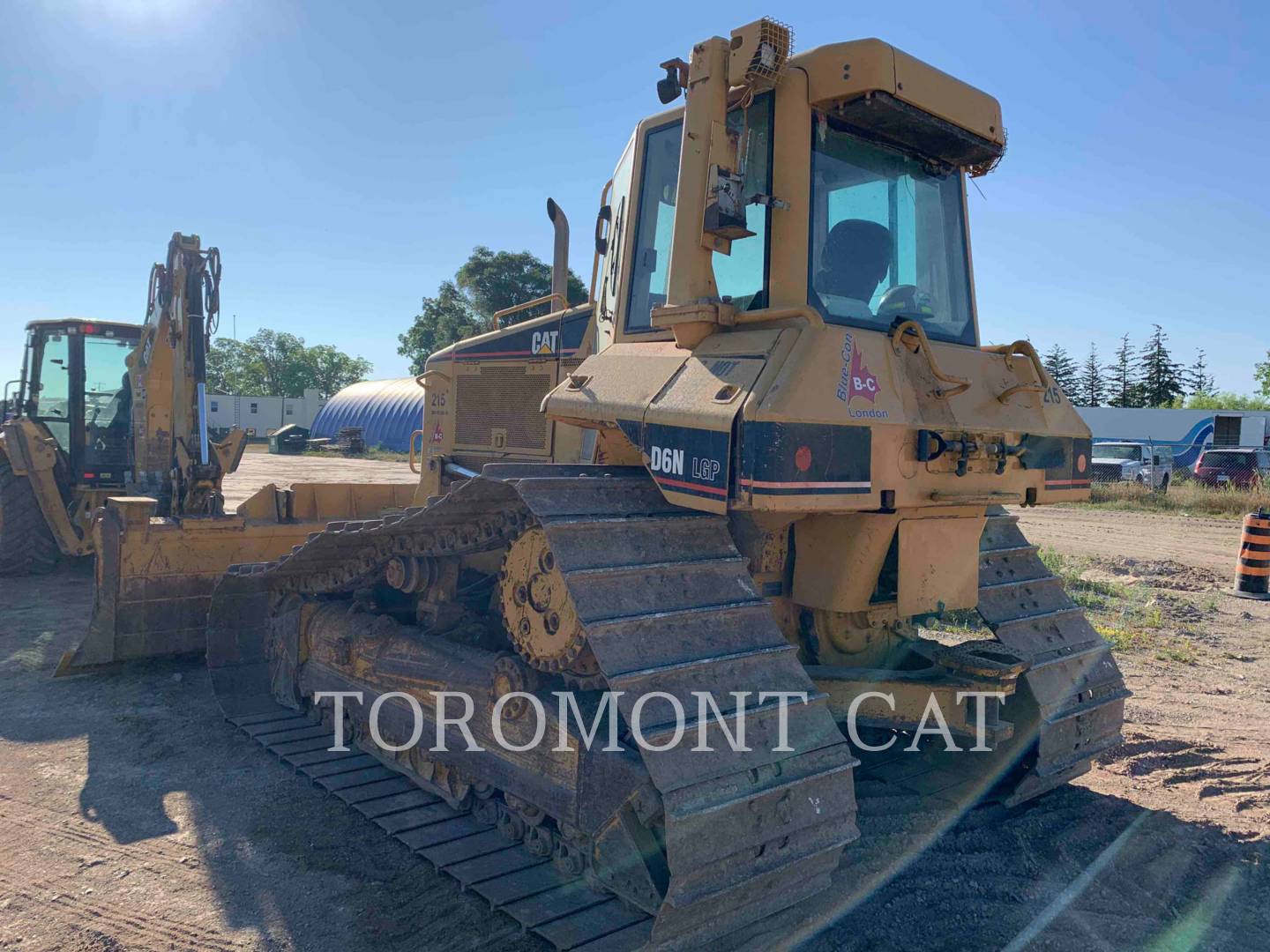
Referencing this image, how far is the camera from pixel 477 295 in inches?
1494

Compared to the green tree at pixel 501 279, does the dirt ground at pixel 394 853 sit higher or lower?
lower

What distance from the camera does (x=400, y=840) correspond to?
154 inches

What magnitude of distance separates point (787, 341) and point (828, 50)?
1.21m

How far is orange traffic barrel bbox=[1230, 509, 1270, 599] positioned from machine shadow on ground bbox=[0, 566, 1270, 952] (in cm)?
710

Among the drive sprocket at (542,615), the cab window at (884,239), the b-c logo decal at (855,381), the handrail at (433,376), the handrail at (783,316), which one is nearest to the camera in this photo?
the b-c logo decal at (855,381)

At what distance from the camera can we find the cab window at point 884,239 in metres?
3.66

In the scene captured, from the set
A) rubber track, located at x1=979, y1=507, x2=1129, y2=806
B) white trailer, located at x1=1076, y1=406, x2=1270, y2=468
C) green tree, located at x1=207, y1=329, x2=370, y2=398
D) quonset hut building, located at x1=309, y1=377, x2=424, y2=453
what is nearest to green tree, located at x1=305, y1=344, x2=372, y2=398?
green tree, located at x1=207, y1=329, x2=370, y2=398

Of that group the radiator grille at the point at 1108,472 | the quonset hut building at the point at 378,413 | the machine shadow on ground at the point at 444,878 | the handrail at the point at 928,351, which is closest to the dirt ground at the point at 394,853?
the machine shadow on ground at the point at 444,878

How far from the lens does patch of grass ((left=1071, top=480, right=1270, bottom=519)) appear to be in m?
18.3

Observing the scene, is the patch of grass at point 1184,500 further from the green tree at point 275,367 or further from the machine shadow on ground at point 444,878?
the green tree at point 275,367

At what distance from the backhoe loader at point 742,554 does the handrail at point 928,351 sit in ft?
0.08

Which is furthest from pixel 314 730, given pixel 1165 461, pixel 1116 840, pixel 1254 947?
pixel 1165 461

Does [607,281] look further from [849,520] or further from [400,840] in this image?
[400,840]

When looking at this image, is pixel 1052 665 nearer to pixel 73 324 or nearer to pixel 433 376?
pixel 433 376
